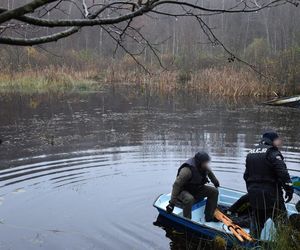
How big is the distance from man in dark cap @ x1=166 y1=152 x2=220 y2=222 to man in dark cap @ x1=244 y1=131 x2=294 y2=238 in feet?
3.20

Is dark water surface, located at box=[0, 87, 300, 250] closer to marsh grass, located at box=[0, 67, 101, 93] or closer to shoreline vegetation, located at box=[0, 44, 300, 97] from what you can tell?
shoreline vegetation, located at box=[0, 44, 300, 97]

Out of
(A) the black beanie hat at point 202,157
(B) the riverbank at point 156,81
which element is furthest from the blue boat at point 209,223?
(B) the riverbank at point 156,81

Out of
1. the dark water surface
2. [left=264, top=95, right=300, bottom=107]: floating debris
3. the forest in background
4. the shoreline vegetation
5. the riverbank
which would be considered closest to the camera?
the dark water surface

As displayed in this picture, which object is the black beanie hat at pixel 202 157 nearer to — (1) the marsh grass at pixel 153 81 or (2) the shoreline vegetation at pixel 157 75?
(2) the shoreline vegetation at pixel 157 75

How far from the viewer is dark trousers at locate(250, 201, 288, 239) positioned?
276 inches

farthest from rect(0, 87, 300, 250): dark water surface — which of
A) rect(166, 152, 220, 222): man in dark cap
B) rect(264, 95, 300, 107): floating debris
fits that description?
rect(264, 95, 300, 107): floating debris

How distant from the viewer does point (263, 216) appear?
24.0 feet

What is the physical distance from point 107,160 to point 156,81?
21205mm

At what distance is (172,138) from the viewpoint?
15.7 meters

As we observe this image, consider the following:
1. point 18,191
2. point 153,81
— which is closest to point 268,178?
point 18,191

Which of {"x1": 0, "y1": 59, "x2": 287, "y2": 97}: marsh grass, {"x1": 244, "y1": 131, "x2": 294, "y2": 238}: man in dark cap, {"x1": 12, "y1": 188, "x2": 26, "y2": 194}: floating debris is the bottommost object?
{"x1": 12, "y1": 188, "x2": 26, "y2": 194}: floating debris

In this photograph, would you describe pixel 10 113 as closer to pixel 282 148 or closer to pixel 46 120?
pixel 46 120

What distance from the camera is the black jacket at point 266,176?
271 inches

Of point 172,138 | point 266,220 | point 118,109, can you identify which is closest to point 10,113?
point 118,109
